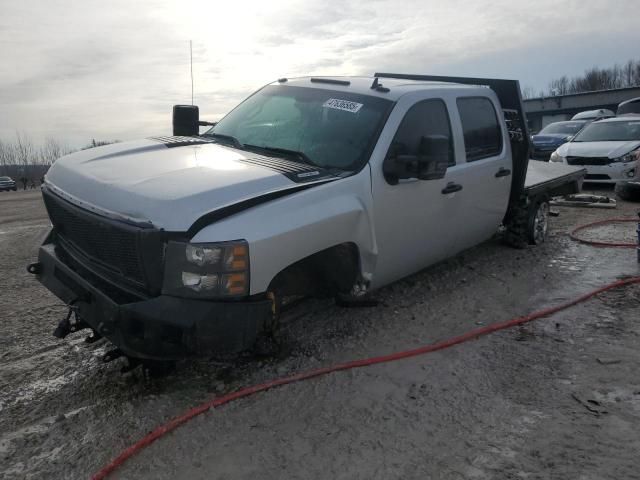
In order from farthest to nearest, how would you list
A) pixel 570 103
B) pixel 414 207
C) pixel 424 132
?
pixel 570 103 → pixel 424 132 → pixel 414 207

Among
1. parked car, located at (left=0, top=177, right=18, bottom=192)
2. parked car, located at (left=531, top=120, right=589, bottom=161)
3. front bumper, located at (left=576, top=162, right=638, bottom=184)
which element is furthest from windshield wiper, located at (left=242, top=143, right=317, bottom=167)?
parked car, located at (left=0, top=177, right=18, bottom=192)

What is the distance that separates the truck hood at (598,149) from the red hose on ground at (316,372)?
763cm

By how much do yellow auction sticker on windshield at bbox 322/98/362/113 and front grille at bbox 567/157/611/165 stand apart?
927 centimetres

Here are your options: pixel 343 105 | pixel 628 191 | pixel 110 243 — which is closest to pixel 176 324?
pixel 110 243

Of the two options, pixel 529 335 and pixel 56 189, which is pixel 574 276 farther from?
pixel 56 189

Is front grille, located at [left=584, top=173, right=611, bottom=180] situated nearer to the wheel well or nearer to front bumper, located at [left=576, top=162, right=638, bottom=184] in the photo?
front bumper, located at [left=576, top=162, right=638, bottom=184]

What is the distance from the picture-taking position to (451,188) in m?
4.87

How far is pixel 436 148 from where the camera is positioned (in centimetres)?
405

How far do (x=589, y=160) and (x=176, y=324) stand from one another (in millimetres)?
11430

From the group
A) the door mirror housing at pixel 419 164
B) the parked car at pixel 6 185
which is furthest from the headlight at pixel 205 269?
the parked car at pixel 6 185

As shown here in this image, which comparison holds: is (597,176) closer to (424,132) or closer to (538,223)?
(538,223)

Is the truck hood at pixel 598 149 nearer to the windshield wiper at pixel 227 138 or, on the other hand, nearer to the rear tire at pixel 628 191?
the rear tire at pixel 628 191

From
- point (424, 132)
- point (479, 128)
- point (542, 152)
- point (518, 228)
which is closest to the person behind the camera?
point (424, 132)

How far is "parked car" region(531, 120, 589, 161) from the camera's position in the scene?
18.3m
